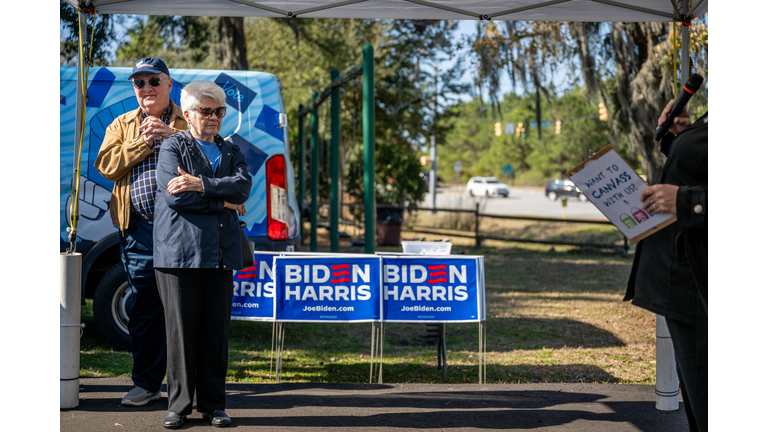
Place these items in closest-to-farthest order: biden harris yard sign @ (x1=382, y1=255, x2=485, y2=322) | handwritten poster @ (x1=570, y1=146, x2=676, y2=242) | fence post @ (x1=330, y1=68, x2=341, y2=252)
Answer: handwritten poster @ (x1=570, y1=146, x2=676, y2=242) → biden harris yard sign @ (x1=382, y1=255, x2=485, y2=322) → fence post @ (x1=330, y1=68, x2=341, y2=252)

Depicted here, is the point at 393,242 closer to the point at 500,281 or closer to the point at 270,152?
the point at 500,281

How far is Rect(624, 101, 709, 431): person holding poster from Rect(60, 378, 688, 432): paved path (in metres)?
1.35

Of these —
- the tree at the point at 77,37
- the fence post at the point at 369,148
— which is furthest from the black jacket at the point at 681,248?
the tree at the point at 77,37

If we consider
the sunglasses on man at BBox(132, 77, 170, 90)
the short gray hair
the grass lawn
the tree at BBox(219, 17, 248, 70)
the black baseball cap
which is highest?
the tree at BBox(219, 17, 248, 70)

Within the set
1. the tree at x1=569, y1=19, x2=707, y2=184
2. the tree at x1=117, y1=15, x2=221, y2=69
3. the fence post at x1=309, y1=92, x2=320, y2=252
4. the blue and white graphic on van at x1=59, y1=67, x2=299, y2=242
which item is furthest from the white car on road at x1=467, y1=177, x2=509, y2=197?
the blue and white graphic on van at x1=59, y1=67, x2=299, y2=242

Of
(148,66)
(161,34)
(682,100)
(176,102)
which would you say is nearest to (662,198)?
(682,100)

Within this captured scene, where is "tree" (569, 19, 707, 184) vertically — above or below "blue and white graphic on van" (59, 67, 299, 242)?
above

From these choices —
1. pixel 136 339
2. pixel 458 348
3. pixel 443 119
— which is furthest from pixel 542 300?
pixel 443 119

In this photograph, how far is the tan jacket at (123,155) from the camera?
4.11m

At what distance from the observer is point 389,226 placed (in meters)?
16.1

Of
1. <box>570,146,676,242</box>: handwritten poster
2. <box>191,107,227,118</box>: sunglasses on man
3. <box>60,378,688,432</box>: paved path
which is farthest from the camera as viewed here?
<box>60,378,688,432</box>: paved path

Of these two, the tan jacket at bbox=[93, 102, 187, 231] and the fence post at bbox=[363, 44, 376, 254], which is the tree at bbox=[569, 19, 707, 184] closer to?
the fence post at bbox=[363, 44, 376, 254]

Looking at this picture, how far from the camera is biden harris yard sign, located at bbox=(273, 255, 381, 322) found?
5172 mm

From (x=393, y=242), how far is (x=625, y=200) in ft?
43.6
